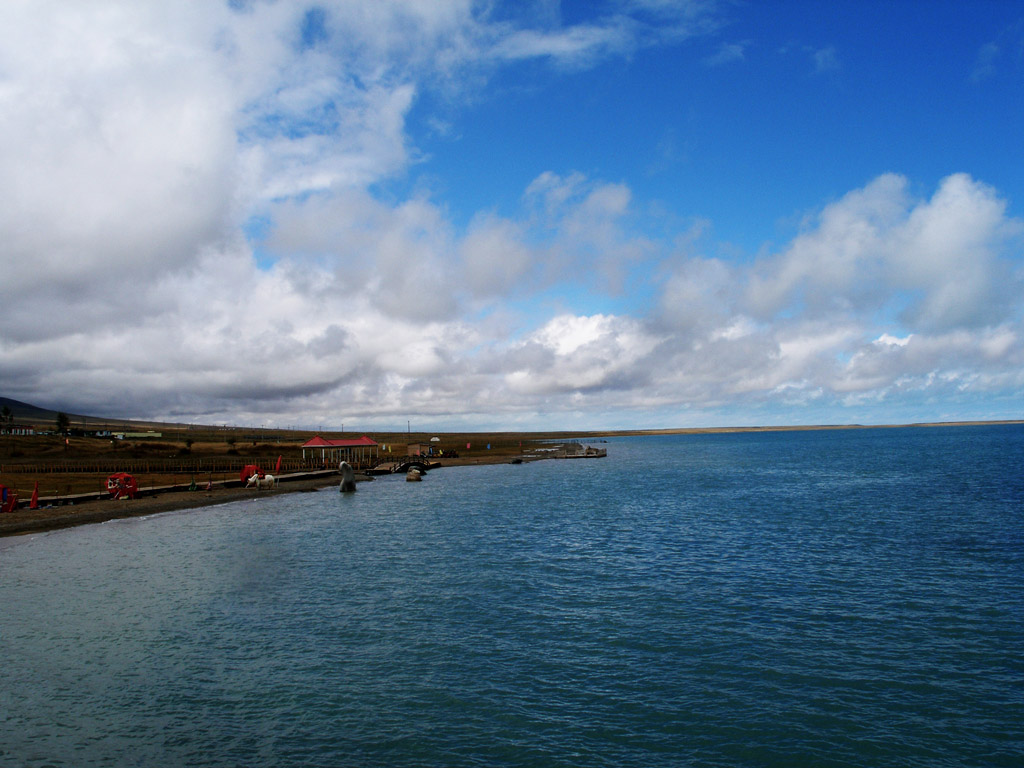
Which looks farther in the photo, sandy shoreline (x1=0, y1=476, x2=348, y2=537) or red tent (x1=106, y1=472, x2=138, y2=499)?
red tent (x1=106, y1=472, x2=138, y2=499)

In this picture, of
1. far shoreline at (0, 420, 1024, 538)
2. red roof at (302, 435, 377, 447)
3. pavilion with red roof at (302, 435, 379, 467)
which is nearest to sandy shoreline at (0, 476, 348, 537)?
far shoreline at (0, 420, 1024, 538)

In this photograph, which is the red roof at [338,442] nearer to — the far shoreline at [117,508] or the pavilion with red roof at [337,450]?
the pavilion with red roof at [337,450]

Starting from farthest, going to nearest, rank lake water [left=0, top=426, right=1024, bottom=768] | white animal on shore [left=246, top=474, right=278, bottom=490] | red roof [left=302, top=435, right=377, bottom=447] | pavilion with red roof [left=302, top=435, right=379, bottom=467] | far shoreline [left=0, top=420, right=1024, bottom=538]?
pavilion with red roof [left=302, top=435, right=379, bottom=467], red roof [left=302, top=435, right=377, bottom=447], white animal on shore [left=246, top=474, right=278, bottom=490], far shoreline [left=0, top=420, right=1024, bottom=538], lake water [left=0, top=426, right=1024, bottom=768]

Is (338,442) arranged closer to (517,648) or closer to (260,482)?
(260,482)

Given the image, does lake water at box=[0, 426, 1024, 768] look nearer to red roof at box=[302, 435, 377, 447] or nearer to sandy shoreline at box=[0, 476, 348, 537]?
sandy shoreline at box=[0, 476, 348, 537]

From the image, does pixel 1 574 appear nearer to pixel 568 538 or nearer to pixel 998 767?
pixel 568 538

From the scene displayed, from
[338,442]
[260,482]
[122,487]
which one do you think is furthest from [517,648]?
[338,442]

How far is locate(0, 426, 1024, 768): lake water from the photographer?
54.3ft

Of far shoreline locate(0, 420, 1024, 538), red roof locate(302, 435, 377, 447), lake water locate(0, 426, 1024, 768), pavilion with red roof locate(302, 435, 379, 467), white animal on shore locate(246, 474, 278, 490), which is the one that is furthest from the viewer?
pavilion with red roof locate(302, 435, 379, 467)

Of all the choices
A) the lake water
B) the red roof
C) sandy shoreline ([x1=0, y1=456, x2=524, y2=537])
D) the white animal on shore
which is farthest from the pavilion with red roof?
the lake water

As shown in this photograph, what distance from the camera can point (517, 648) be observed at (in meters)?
23.2

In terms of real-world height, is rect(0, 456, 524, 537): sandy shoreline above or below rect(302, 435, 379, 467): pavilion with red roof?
below

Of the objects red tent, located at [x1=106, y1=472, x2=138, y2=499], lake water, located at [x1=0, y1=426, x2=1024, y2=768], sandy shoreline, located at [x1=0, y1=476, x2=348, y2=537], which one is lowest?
lake water, located at [x1=0, y1=426, x2=1024, y2=768]

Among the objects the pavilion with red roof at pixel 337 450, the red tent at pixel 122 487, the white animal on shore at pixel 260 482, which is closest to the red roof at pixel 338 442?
the pavilion with red roof at pixel 337 450
